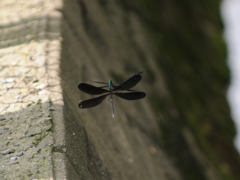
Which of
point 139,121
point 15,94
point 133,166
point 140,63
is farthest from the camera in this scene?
point 140,63

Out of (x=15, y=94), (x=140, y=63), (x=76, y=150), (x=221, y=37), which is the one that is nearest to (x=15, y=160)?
(x=76, y=150)

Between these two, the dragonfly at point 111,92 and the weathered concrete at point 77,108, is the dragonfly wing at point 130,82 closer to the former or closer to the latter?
the dragonfly at point 111,92

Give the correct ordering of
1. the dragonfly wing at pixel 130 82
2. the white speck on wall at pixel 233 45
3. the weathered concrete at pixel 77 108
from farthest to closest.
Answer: the white speck on wall at pixel 233 45
the dragonfly wing at pixel 130 82
the weathered concrete at pixel 77 108

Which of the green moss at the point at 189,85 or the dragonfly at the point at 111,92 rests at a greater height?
the green moss at the point at 189,85

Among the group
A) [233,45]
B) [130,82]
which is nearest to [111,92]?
[130,82]

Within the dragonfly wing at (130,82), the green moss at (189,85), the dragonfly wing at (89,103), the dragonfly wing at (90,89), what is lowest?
the dragonfly wing at (89,103)

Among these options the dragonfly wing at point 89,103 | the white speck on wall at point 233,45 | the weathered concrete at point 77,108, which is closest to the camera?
the weathered concrete at point 77,108

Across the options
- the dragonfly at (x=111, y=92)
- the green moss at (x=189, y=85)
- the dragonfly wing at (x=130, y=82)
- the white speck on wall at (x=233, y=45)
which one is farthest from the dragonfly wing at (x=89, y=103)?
the white speck on wall at (x=233, y=45)

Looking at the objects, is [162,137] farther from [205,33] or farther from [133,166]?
[205,33]
